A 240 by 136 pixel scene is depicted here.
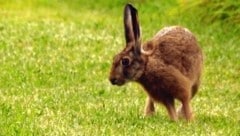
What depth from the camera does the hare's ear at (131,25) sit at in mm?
11125

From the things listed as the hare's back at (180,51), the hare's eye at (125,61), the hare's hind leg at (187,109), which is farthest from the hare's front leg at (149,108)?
the hare's eye at (125,61)

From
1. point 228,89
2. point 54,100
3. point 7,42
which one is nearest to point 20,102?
point 54,100

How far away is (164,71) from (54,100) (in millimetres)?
1871

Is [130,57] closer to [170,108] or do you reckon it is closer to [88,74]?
[170,108]

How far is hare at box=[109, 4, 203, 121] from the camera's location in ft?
36.3

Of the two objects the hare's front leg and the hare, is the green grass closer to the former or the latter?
the hare's front leg

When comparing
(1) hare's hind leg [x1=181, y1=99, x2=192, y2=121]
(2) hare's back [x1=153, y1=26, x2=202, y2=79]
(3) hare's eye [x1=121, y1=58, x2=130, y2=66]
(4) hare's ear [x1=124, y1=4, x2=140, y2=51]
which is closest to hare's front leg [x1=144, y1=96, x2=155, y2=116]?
(1) hare's hind leg [x1=181, y1=99, x2=192, y2=121]

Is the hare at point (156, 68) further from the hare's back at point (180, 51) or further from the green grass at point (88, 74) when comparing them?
the green grass at point (88, 74)

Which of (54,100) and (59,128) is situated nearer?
(59,128)

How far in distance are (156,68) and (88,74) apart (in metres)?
4.17

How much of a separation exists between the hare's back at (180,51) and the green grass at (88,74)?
2.13ft

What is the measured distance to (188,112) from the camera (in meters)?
11.4

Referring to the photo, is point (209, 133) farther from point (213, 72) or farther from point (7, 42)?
point (7, 42)

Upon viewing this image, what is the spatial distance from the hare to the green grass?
296 millimetres
